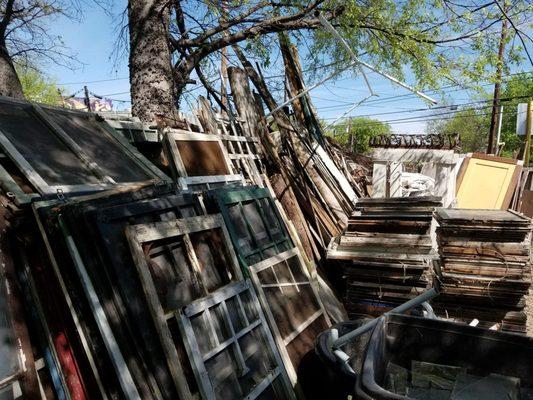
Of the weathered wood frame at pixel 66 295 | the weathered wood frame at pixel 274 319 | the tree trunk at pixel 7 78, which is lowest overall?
the weathered wood frame at pixel 274 319

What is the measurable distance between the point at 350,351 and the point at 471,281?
1687mm

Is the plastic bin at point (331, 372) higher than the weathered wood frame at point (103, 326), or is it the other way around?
the weathered wood frame at point (103, 326)

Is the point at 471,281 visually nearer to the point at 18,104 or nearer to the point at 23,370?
the point at 23,370

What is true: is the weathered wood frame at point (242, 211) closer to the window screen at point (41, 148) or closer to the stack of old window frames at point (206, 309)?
the stack of old window frames at point (206, 309)

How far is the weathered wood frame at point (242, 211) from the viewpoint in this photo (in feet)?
9.51

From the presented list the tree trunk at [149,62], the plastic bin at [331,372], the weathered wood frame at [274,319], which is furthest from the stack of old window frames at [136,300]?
the tree trunk at [149,62]

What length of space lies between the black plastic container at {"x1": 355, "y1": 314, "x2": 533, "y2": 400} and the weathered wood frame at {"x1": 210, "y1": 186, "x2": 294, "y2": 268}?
126cm

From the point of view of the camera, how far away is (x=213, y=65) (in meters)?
8.00

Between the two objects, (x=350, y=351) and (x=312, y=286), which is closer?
(x=350, y=351)

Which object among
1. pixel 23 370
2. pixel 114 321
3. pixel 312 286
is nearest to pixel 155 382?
pixel 114 321

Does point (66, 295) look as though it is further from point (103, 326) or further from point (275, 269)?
point (275, 269)

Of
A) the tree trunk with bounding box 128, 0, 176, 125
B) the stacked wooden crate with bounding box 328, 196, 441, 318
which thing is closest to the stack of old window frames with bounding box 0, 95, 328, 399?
the stacked wooden crate with bounding box 328, 196, 441, 318

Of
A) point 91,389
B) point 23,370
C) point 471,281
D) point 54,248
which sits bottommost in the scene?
point 471,281

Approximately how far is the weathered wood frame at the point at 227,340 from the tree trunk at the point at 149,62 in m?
3.58
